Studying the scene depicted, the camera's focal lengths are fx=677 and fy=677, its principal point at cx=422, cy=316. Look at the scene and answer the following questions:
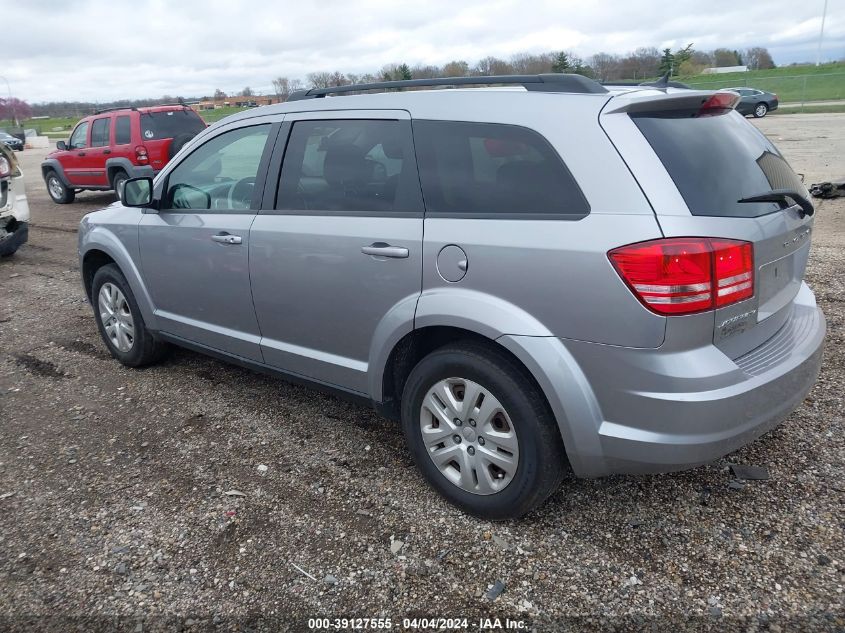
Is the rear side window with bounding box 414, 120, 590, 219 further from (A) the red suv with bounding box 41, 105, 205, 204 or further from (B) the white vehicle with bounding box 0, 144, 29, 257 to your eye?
(A) the red suv with bounding box 41, 105, 205, 204

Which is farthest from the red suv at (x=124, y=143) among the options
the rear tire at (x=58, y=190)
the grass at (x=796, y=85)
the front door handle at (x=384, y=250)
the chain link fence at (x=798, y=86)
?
the grass at (x=796, y=85)

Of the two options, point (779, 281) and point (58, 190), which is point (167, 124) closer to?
point (58, 190)

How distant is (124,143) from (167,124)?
3.01ft

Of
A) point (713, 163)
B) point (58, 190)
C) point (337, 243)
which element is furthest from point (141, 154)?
point (713, 163)

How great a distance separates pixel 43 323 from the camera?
6.18 meters

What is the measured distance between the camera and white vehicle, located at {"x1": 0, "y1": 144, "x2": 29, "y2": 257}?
8.23m

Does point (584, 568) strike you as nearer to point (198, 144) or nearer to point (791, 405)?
point (791, 405)

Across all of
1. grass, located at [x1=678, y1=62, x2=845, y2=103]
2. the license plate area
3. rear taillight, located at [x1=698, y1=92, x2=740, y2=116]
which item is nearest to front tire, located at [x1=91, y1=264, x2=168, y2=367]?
rear taillight, located at [x1=698, y1=92, x2=740, y2=116]

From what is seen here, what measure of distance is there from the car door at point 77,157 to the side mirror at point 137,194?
11304 millimetres

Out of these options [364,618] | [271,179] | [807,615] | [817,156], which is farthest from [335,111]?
[817,156]

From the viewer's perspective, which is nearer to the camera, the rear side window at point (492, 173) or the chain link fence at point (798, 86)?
the rear side window at point (492, 173)

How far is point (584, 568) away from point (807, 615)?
2.53 feet

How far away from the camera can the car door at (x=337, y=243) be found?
3.02 metres

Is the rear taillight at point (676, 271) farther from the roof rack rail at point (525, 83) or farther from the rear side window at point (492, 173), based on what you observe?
the roof rack rail at point (525, 83)
